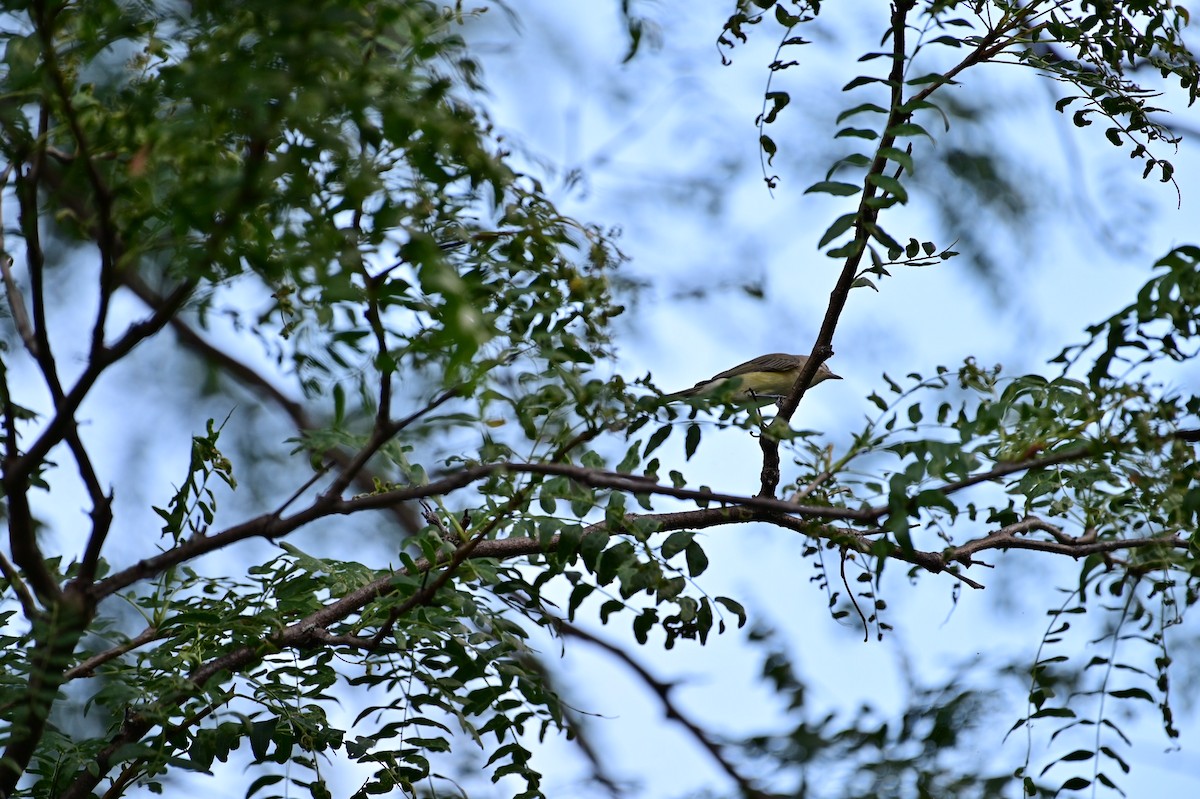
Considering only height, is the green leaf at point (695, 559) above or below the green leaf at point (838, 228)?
below

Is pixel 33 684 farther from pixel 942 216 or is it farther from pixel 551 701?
pixel 942 216

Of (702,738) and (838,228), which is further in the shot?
(702,738)

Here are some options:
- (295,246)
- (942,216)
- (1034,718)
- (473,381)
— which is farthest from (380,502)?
(942,216)

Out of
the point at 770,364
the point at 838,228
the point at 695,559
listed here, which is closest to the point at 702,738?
the point at 695,559

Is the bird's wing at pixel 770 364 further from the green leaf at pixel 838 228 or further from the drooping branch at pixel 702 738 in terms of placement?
the green leaf at pixel 838 228

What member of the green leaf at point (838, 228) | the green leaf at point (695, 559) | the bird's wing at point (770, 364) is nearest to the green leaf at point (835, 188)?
the green leaf at point (838, 228)

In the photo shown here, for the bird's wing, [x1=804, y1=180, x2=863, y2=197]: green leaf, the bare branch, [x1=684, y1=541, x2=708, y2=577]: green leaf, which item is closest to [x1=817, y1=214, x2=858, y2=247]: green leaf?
[x1=804, y1=180, x2=863, y2=197]: green leaf

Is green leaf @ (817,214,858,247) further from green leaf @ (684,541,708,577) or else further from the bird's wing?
the bird's wing

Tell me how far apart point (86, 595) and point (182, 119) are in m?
0.80

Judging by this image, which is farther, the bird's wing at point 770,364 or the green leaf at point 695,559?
the bird's wing at point 770,364

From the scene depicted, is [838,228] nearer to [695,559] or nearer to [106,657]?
[695,559]

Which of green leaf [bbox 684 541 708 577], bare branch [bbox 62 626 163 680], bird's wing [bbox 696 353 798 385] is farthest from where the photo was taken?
bird's wing [bbox 696 353 798 385]

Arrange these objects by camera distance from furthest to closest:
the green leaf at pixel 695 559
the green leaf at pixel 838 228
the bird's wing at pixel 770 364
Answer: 1. the bird's wing at pixel 770 364
2. the green leaf at pixel 695 559
3. the green leaf at pixel 838 228

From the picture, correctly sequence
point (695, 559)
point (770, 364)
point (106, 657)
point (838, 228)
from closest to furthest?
point (838, 228) → point (695, 559) → point (106, 657) → point (770, 364)
